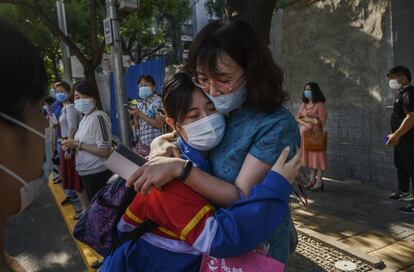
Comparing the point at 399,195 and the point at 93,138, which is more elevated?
the point at 93,138

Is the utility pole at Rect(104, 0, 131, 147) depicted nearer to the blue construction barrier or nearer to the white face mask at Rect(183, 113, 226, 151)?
the blue construction barrier

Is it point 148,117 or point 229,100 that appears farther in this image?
point 148,117

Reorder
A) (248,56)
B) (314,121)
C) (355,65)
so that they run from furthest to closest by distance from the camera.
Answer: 1. (355,65)
2. (314,121)
3. (248,56)

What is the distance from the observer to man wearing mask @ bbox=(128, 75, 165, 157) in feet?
16.0

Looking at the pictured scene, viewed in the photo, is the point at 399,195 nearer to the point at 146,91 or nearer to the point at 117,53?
the point at 146,91

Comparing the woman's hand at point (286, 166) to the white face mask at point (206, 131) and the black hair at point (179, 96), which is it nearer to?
the white face mask at point (206, 131)

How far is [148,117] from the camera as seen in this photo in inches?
193

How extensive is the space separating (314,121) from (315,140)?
0.95ft

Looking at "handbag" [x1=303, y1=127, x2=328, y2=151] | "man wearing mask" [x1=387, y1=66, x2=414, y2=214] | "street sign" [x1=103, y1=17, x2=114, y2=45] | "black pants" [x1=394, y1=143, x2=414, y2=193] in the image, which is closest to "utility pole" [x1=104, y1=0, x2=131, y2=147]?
"street sign" [x1=103, y1=17, x2=114, y2=45]

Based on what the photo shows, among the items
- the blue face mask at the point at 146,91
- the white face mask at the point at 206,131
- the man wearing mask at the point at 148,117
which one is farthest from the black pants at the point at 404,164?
the white face mask at the point at 206,131

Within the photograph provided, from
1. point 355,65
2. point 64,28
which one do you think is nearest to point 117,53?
point 355,65

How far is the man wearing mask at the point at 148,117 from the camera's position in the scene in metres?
4.89

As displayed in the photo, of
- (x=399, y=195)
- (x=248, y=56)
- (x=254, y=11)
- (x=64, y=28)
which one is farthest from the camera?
(x=64, y=28)

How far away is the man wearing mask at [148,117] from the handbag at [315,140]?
2289mm
